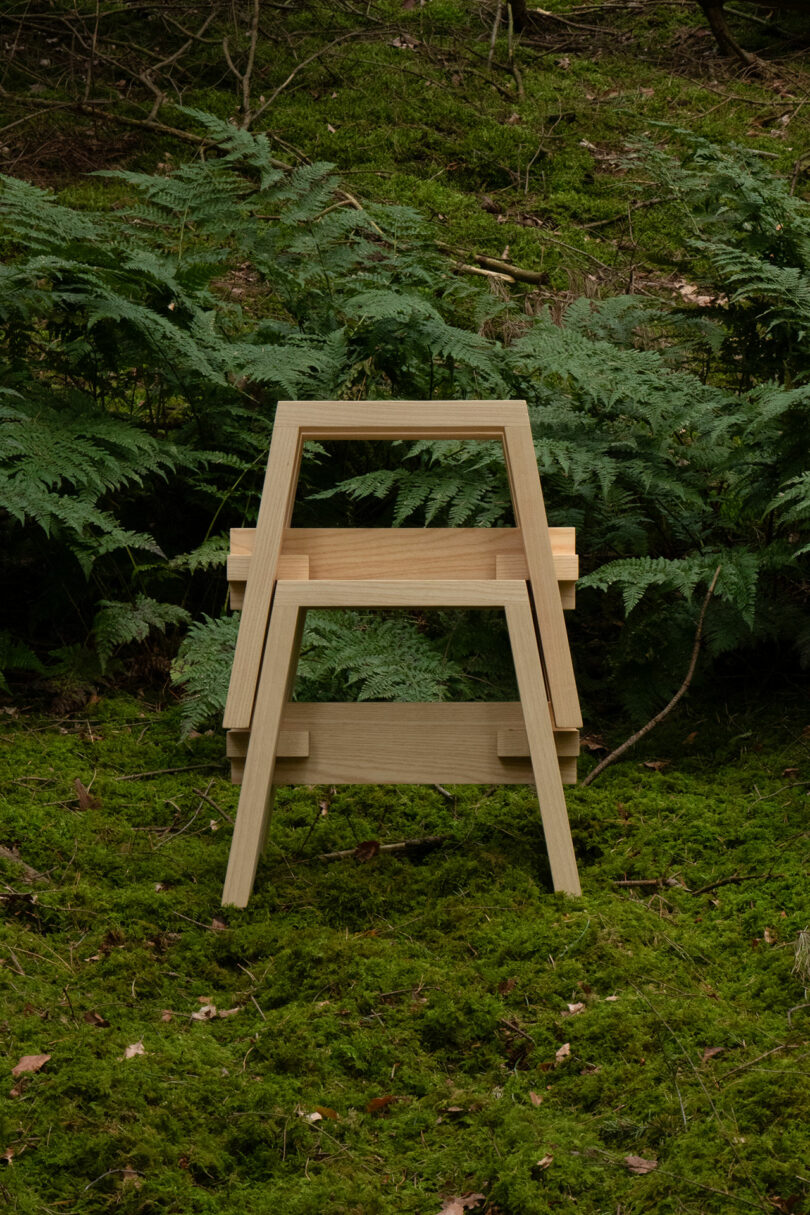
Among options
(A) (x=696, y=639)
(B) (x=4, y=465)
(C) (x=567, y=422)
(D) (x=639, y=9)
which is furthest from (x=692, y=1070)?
(D) (x=639, y=9)

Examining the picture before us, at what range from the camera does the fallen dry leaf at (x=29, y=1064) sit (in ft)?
6.23

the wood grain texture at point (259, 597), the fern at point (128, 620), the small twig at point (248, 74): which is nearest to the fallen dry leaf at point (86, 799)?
the fern at point (128, 620)

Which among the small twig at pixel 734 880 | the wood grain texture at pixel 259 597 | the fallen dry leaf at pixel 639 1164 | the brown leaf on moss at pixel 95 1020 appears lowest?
the small twig at pixel 734 880

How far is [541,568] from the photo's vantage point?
2.43m

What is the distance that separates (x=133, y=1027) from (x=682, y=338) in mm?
3412

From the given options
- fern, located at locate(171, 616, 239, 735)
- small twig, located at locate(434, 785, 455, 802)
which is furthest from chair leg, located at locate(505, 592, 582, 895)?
fern, located at locate(171, 616, 239, 735)

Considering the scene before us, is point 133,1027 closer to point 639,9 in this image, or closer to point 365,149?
point 365,149

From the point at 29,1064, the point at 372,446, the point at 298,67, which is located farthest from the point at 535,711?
the point at 298,67

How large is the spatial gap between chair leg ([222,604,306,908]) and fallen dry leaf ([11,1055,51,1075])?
63cm

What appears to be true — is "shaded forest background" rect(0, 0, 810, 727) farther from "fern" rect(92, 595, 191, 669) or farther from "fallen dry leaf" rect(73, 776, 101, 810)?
"fallen dry leaf" rect(73, 776, 101, 810)

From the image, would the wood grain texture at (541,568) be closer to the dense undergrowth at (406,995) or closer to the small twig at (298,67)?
the dense undergrowth at (406,995)

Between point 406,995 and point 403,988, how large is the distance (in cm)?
2

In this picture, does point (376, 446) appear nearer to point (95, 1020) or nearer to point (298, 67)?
point (95, 1020)

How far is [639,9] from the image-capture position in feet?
31.1
